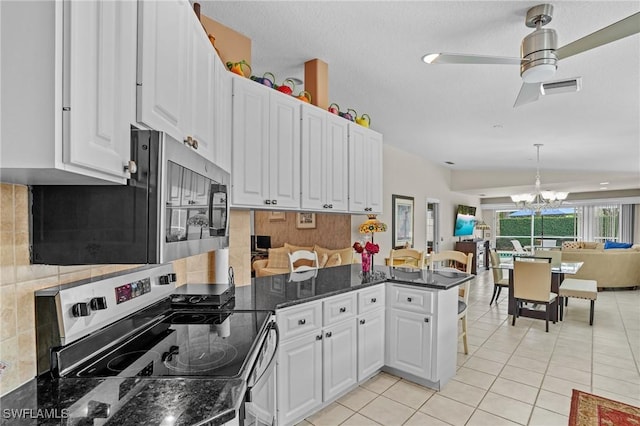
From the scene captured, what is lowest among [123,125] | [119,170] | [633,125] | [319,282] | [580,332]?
[580,332]

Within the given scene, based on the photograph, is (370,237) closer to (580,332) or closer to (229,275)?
(580,332)

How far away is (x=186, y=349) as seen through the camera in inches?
53.4

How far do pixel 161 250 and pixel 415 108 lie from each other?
3575mm

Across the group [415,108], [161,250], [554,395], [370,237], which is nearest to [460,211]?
[370,237]

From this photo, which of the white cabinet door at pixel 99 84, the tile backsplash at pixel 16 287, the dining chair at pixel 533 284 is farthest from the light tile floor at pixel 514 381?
the white cabinet door at pixel 99 84

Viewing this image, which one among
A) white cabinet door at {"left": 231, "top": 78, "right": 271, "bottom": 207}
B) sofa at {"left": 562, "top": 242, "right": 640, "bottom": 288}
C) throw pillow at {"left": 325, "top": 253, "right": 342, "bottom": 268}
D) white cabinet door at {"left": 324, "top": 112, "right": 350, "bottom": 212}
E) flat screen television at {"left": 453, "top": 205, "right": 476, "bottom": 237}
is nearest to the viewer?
white cabinet door at {"left": 231, "top": 78, "right": 271, "bottom": 207}

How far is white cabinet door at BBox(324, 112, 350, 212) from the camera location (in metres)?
2.94

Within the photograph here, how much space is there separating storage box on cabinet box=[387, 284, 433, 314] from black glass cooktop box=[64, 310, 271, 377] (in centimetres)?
140

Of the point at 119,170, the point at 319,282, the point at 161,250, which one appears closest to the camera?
the point at 119,170

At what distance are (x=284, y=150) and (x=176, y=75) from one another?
3.95 feet

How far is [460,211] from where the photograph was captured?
8773 mm

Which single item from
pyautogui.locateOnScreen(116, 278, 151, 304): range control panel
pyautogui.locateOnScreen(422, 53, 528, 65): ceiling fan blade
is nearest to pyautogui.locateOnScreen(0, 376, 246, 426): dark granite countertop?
pyautogui.locateOnScreen(116, 278, 151, 304): range control panel

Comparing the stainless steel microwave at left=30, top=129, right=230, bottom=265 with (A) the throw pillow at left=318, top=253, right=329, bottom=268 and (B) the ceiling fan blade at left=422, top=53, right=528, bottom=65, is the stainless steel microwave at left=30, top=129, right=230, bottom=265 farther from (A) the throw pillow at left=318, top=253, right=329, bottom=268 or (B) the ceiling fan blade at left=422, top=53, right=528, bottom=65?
(A) the throw pillow at left=318, top=253, right=329, bottom=268

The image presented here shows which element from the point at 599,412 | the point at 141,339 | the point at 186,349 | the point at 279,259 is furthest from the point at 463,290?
the point at 141,339
